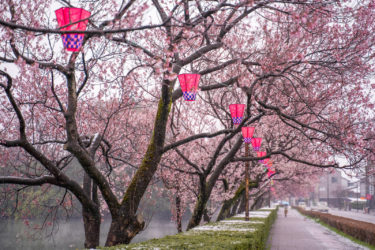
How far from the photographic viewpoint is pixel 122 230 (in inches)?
276

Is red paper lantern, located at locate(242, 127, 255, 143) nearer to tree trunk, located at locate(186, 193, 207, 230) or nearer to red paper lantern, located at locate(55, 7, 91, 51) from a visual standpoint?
tree trunk, located at locate(186, 193, 207, 230)

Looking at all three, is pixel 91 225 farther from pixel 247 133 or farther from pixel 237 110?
pixel 247 133

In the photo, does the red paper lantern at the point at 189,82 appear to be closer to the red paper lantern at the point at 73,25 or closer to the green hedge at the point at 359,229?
the red paper lantern at the point at 73,25

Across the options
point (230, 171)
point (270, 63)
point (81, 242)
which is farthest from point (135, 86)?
point (81, 242)

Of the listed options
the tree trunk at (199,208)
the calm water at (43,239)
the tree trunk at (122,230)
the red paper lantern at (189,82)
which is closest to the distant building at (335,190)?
the calm water at (43,239)

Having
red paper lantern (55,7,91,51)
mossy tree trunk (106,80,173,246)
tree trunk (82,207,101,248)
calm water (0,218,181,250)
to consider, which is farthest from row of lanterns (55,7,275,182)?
calm water (0,218,181,250)

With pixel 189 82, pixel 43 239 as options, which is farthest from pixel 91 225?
pixel 43 239

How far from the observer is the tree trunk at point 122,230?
694cm

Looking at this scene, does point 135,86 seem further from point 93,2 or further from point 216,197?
point 216,197

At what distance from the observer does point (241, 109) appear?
870 cm

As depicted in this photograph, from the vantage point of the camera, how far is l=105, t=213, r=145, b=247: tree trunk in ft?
22.8

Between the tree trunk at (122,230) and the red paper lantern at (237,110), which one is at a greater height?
the red paper lantern at (237,110)

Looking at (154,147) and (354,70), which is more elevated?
(354,70)

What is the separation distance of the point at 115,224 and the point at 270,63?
4730 millimetres
